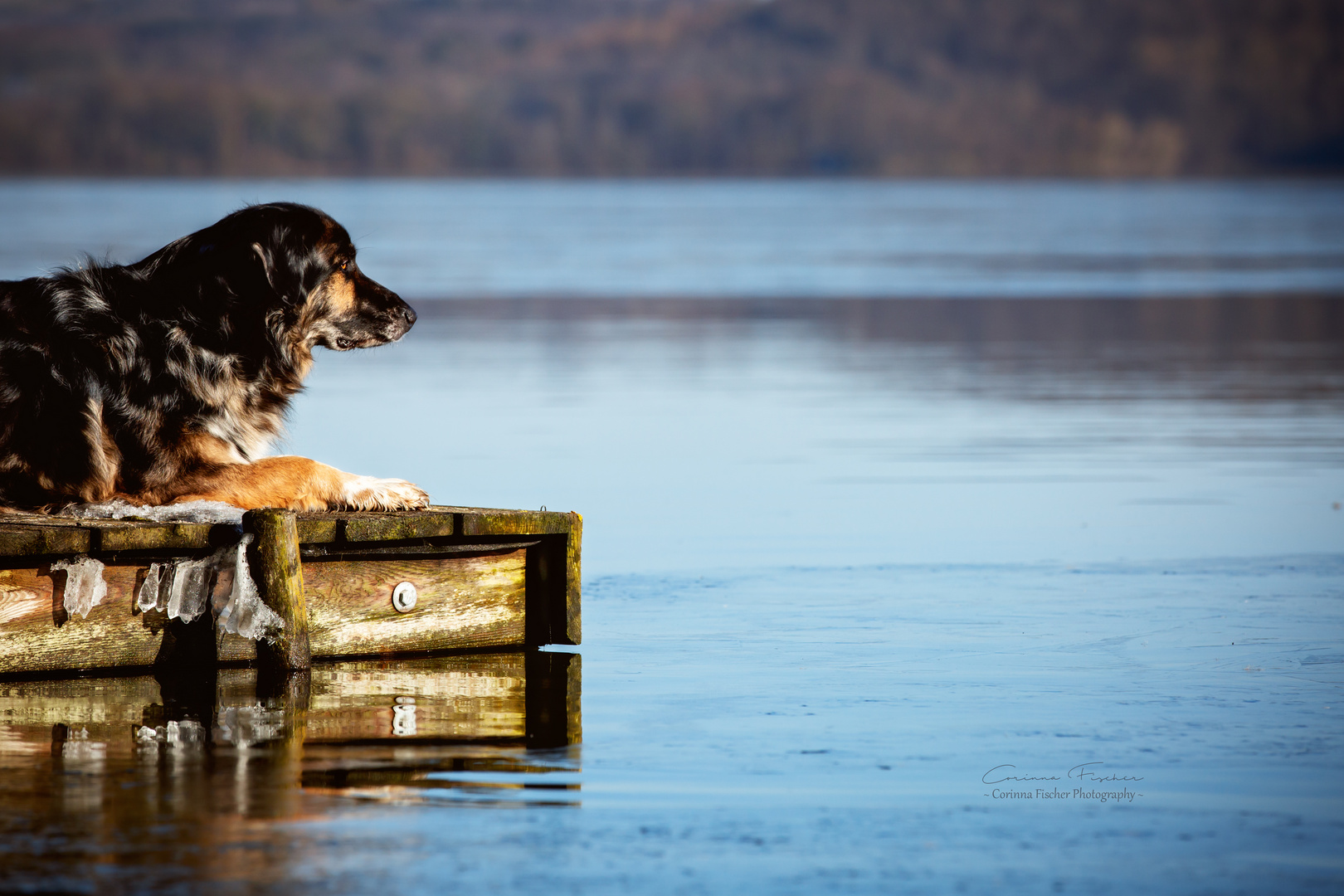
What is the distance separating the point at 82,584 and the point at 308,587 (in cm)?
94

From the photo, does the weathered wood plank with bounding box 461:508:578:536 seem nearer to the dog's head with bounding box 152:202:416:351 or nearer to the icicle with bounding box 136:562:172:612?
the dog's head with bounding box 152:202:416:351

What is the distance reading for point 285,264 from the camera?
8.80 metres

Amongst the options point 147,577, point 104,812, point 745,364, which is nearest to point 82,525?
point 147,577

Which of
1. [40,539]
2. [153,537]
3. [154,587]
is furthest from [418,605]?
[40,539]

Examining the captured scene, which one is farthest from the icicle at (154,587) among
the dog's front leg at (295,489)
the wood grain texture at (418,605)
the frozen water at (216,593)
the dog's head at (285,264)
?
the dog's head at (285,264)

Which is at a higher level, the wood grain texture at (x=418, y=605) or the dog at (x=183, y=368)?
the dog at (x=183, y=368)

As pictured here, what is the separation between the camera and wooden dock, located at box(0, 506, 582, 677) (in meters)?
8.18

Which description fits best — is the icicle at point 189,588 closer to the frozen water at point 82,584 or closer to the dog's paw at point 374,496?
the frozen water at point 82,584

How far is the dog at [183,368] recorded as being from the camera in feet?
27.8

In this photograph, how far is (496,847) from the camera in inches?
243

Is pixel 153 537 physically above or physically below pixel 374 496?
below

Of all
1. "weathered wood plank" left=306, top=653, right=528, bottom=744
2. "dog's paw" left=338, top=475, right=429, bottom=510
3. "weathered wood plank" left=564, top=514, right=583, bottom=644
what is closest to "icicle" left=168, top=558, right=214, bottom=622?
"weathered wood plank" left=306, top=653, right=528, bottom=744

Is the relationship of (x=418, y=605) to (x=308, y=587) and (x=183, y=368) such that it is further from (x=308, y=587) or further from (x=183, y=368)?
(x=183, y=368)

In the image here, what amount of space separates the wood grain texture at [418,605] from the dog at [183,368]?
0.30 metres
